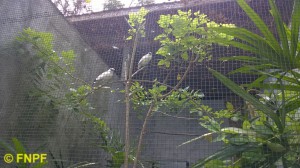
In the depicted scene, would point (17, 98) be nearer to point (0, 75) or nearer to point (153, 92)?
point (0, 75)

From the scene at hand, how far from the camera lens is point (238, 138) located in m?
1.20

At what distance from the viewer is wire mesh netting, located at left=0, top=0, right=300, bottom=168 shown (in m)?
1.25

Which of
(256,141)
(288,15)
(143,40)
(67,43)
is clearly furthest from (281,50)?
(67,43)

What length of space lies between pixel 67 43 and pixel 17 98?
58cm

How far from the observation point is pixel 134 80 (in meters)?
1.60

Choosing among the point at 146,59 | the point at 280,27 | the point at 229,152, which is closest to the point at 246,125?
the point at 229,152

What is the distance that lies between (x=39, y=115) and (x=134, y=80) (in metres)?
0.68

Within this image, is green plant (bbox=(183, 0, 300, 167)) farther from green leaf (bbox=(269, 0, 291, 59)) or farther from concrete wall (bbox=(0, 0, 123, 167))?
concrete wall (bbox=(0, 0, 123, 167))

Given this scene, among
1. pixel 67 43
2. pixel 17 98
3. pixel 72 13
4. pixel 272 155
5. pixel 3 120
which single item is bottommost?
pixel 272 155

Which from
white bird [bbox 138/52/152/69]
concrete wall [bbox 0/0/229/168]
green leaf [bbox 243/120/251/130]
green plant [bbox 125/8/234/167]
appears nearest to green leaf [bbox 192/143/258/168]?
green leaf [bbox 243/120/251/130]

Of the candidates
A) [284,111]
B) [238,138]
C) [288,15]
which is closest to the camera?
[284,111]

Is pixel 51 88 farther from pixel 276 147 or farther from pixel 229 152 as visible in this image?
pixel 276 147

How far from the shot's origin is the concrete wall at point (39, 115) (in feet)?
5.51

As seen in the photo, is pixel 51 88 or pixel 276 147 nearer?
pixel 276 147
